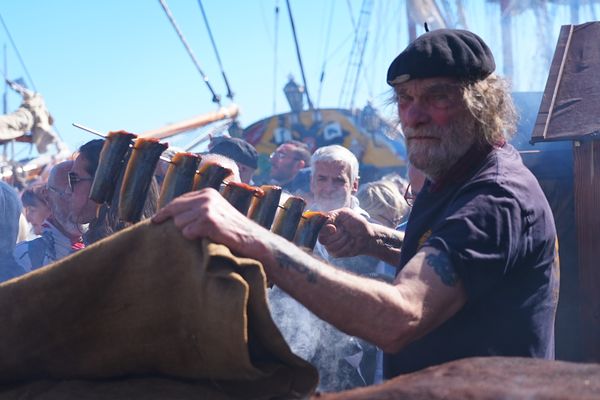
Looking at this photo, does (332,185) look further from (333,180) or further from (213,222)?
(213,222)

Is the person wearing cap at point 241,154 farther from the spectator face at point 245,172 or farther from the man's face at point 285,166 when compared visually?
the man's face at point 285,166

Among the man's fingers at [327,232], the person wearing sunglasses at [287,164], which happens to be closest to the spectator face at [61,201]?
the man's fingers at [327,232]

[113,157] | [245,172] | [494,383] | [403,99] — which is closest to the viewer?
[494,383]

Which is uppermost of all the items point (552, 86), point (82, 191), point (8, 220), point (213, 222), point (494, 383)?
point (213, 222)

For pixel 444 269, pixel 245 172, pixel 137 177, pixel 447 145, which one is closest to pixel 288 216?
pixel 137 177

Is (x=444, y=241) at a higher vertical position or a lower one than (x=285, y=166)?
higher

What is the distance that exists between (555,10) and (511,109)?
2137 cm

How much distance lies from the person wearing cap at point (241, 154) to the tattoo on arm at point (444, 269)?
15.9 feet

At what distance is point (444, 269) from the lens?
2127 millimetres

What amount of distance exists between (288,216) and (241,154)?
4.12 m

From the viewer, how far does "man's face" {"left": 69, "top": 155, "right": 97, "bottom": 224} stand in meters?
4.78

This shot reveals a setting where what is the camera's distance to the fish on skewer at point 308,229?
2.99m

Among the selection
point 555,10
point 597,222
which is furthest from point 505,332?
point 555,10

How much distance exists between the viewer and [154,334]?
1.86 metres
